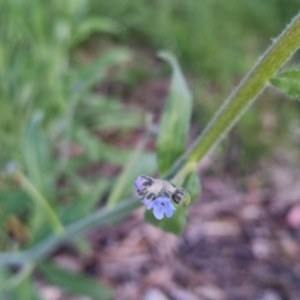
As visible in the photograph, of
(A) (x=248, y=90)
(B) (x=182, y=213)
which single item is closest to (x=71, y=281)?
(B) (x=182, y=213)

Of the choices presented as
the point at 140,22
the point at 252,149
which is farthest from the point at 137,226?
the point at 140,22

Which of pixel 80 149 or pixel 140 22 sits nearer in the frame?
pixel 80 149

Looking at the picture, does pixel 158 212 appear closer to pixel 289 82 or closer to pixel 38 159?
pixel 289 82

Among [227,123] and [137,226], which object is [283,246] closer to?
[137,226]

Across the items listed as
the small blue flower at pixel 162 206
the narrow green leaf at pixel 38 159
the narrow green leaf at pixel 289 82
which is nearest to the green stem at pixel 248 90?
the narrow green leaf at pixel 289 82

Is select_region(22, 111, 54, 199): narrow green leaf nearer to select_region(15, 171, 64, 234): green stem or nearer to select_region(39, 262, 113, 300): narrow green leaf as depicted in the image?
select_region(15, 171, 64, 234): green stem

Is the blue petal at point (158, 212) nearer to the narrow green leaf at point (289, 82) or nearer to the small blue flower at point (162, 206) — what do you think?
the small blue flower at point (162, 206)
